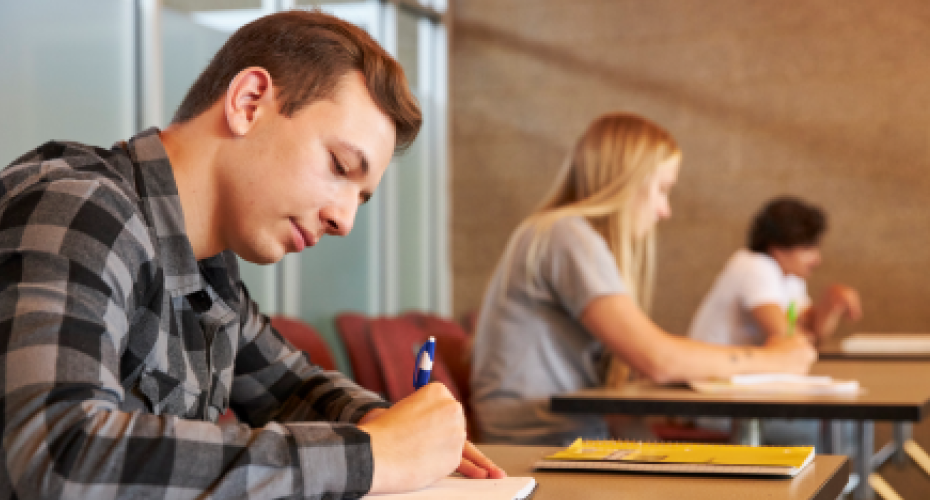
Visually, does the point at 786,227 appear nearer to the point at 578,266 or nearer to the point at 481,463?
the point at 578,266

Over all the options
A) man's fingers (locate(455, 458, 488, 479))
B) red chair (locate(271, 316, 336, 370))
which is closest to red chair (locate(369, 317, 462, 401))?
red chair (locate(271, 316, 336, 370))

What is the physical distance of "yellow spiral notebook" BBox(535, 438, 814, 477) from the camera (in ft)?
3.63

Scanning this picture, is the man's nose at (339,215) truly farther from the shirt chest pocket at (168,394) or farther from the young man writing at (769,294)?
the young man writing at (769,294)

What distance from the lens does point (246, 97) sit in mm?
1067

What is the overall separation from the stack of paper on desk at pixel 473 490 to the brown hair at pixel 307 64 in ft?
1.29

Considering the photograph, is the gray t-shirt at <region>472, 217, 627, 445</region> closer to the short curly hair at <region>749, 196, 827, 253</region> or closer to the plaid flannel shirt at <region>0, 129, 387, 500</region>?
the plaid flannel shirt at <region>0, 129, 387, 500</region>

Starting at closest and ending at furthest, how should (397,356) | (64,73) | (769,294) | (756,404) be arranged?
(756,404)
(64,73)
(397,356)
(769,294)

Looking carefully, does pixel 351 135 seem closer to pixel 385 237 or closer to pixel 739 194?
Result: pixel 385 237

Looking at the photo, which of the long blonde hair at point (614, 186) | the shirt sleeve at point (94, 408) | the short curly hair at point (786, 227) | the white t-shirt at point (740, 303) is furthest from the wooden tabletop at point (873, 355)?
the shirt sleeve at point (94, 408)

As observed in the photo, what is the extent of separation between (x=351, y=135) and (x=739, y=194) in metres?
4.37

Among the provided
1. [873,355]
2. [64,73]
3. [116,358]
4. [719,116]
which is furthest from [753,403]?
[719,116]

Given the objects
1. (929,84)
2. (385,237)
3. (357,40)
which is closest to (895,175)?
(929,84)

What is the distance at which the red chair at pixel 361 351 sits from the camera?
10.0 ft

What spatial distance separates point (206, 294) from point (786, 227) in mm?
3402
